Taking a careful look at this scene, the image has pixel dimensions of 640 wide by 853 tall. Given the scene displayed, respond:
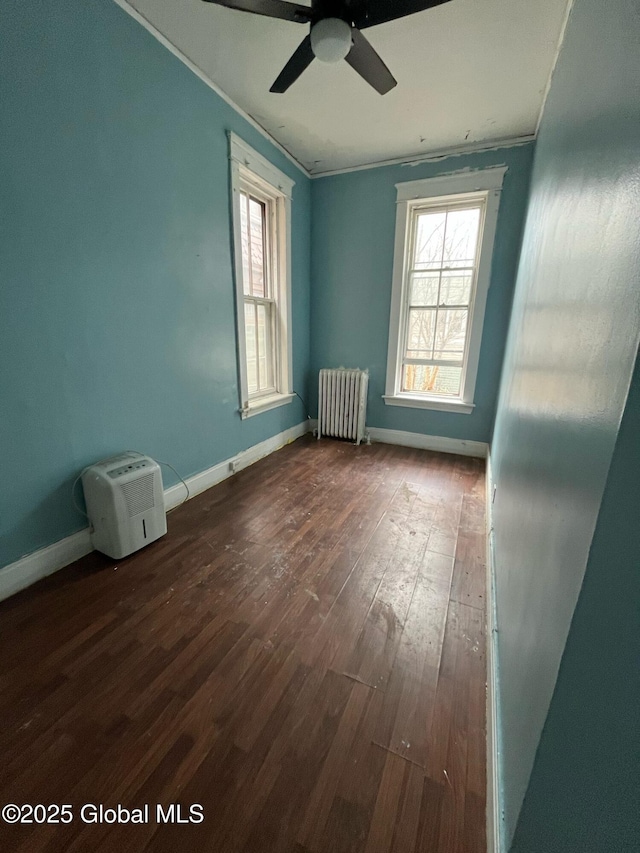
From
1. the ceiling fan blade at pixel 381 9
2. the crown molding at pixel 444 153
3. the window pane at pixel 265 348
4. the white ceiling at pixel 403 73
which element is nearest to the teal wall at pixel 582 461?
the ceiling fan blade at pixel 381 9

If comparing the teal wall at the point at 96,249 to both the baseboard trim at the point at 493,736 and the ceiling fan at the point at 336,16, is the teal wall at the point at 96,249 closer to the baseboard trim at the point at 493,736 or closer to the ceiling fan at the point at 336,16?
the ceiling fan at the point at 336,16

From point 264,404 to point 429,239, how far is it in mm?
2402

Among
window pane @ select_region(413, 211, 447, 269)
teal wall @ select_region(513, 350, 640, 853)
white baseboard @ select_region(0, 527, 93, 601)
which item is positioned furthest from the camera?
window pane @ select_region(413, 211, 447, 269)

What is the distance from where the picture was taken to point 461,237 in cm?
328

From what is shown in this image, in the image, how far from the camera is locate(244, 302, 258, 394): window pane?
3164 millimetres

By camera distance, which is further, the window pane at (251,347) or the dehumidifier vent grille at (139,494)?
the window pane at (251,347)

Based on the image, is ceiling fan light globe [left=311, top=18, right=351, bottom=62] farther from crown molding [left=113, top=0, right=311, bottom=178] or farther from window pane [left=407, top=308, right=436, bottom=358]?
window pane [left=407, top=308, right=436, bottom=358]

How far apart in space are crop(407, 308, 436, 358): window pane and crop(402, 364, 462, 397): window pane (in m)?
0.16

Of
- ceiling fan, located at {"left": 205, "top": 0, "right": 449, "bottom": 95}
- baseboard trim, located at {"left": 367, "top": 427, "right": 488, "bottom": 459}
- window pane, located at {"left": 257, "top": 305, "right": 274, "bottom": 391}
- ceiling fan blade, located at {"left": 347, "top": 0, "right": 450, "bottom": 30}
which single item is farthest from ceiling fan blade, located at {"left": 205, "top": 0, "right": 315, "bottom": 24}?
baseboard trim, located at {"left": 367, "top": 427, "right": 488, "bottom": 459}

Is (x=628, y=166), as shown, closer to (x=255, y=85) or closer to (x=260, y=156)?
(x=255, y=85)

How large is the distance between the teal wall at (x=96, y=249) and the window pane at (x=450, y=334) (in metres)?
2.28

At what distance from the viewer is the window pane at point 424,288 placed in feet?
11.3

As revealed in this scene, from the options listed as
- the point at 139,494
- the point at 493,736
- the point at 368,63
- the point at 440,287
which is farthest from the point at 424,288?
the point at 493,736

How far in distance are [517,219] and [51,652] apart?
429cm
